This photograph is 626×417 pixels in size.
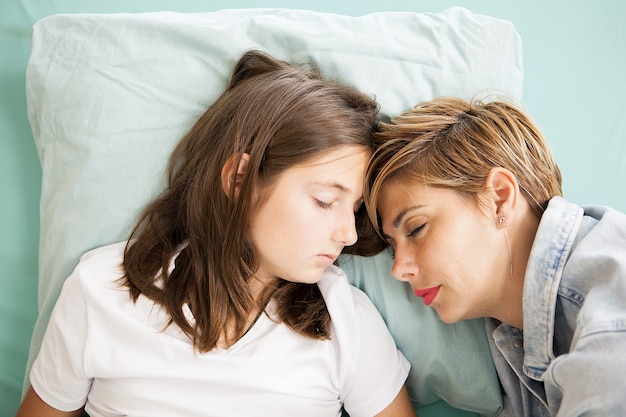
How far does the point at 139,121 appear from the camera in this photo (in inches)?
50.2

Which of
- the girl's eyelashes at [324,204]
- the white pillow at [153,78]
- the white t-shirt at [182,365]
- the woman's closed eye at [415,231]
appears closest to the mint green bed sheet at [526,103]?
the white pillow at [153,78]

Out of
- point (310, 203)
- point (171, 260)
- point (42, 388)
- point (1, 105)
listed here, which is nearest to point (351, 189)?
point (310, 203)

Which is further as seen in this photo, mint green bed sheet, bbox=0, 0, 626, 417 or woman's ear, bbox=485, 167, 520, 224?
mint green bed sheet, bbox=0, 0, 626, 417

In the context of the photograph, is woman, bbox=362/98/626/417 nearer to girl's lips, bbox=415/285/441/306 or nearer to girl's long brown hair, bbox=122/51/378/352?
girl's lips, bbox=415/285/441/306

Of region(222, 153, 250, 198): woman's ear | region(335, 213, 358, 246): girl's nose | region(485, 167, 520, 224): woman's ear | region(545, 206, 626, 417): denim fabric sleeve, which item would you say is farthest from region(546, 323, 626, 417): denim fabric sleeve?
region(222, 153, 250, 198): woman's ear

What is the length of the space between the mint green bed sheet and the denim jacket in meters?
0.24

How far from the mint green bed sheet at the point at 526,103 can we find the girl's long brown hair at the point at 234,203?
334 mm

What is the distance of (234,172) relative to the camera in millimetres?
1116

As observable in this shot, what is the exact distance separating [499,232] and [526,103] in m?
0.48

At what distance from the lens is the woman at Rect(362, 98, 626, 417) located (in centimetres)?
105

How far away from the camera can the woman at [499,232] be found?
3.43 ft

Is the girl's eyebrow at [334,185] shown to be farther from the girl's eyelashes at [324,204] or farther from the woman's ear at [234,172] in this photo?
the woman's ear at [234,172]

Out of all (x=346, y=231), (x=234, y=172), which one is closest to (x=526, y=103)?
(x=346, y=231)

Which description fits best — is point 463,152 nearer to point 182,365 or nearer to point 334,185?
point 334,185
